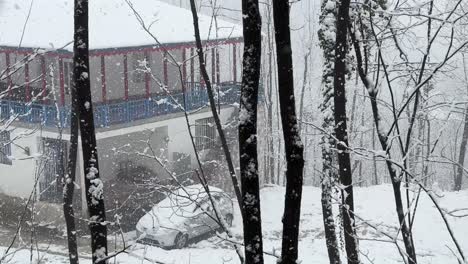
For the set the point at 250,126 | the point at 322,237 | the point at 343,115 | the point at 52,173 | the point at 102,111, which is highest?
the point at 250,126

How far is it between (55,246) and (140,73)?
361 inches

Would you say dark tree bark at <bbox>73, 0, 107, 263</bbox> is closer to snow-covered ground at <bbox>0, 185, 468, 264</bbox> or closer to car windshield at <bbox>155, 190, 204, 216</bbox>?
car windshield at <bbox>155, 190, 204, 216</bbox>

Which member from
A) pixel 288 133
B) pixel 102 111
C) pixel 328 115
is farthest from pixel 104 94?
pixel 288 133

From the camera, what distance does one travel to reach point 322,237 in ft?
58.7

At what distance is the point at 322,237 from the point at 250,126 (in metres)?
15.1

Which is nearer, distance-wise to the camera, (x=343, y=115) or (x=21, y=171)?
(x=343, y=115)

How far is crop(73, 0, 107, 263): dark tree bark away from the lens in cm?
518

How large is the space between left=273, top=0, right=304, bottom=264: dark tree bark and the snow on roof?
1472 cm

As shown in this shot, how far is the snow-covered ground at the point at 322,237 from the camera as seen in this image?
14.9 meters

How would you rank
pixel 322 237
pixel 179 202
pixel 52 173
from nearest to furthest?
pixel 179 202
pixel 322 237
pixel 52 173

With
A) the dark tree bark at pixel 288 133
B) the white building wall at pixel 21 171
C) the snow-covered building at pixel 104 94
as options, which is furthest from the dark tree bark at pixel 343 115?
the white building wall at pixel 21 171

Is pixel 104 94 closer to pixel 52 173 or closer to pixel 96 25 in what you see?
pixel 96 25

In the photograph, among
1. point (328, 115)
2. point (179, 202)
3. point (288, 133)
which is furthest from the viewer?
point (179, 202)

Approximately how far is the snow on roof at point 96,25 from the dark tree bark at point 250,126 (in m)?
14.7
